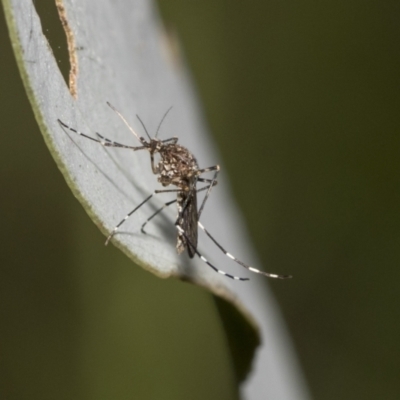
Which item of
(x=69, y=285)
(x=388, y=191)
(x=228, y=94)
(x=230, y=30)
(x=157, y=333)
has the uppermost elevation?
(x=230, y=30)

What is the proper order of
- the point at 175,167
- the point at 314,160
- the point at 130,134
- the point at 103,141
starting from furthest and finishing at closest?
the point at 314,160 < the point at 175,167 < the point at 130,134 < the point at 103,141

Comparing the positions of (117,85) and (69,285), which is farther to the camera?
(69,285)

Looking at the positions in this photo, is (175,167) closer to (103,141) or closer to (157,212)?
(157,212)

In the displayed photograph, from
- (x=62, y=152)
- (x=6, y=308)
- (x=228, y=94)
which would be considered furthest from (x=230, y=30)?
(x=62, y=152)

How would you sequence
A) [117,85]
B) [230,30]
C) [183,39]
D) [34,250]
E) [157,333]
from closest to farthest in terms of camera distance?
[117,85]
[157,333]
[34,250]
[183,39]
[230,30]

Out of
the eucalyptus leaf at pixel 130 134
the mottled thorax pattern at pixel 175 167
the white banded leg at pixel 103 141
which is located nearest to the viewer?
the eucalyptus leaf at pixel 130 134

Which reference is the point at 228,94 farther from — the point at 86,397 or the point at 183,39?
the point at 86,397

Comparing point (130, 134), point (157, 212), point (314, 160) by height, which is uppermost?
point (130, 134)

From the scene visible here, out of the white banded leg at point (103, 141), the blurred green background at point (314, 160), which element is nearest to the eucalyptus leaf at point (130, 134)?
the white banded leg at point (103, 141)

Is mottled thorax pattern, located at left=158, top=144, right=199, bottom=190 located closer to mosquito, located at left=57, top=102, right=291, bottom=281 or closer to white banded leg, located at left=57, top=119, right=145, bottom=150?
mosquito, located at left=57, top=102, right=291, bottom=281

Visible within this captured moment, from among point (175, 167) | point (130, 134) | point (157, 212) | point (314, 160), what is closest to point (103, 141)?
point (130, 134)

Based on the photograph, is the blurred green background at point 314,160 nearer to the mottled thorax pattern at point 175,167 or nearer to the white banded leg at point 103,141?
the mottled thorax pattern at point 175,167
